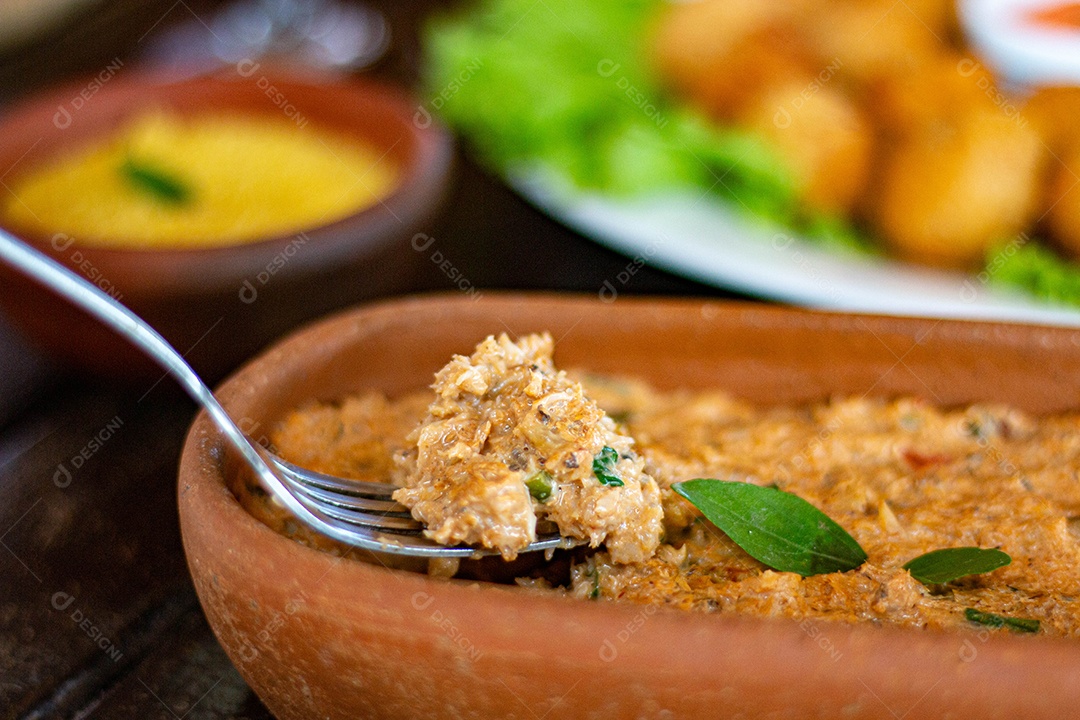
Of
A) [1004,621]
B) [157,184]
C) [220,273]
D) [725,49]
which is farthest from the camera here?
[725,49]

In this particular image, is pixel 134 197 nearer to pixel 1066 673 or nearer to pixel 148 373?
pixel 148 373

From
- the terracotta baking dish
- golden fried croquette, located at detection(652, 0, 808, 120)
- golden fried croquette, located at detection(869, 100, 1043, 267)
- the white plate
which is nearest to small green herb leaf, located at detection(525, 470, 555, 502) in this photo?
the terracotta baking dish

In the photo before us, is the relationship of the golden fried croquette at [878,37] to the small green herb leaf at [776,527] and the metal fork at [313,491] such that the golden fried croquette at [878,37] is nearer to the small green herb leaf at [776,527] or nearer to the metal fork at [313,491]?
the small green herb leaf at [776,527]

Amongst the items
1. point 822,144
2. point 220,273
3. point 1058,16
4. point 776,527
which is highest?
point 1058,16

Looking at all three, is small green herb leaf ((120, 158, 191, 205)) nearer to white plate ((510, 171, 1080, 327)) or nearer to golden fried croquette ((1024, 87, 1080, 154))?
white plate ((510, 171, 1080, 327))

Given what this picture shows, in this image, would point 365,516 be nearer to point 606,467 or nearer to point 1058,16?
point 606,467

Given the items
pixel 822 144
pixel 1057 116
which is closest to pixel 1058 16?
pixel 1057 116

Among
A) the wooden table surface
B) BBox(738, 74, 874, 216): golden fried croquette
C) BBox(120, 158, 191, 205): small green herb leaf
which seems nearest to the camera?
the wooden table surface

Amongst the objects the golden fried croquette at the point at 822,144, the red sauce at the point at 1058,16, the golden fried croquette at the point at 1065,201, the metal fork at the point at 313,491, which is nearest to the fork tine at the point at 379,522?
the metal fork at the point at 313,491
